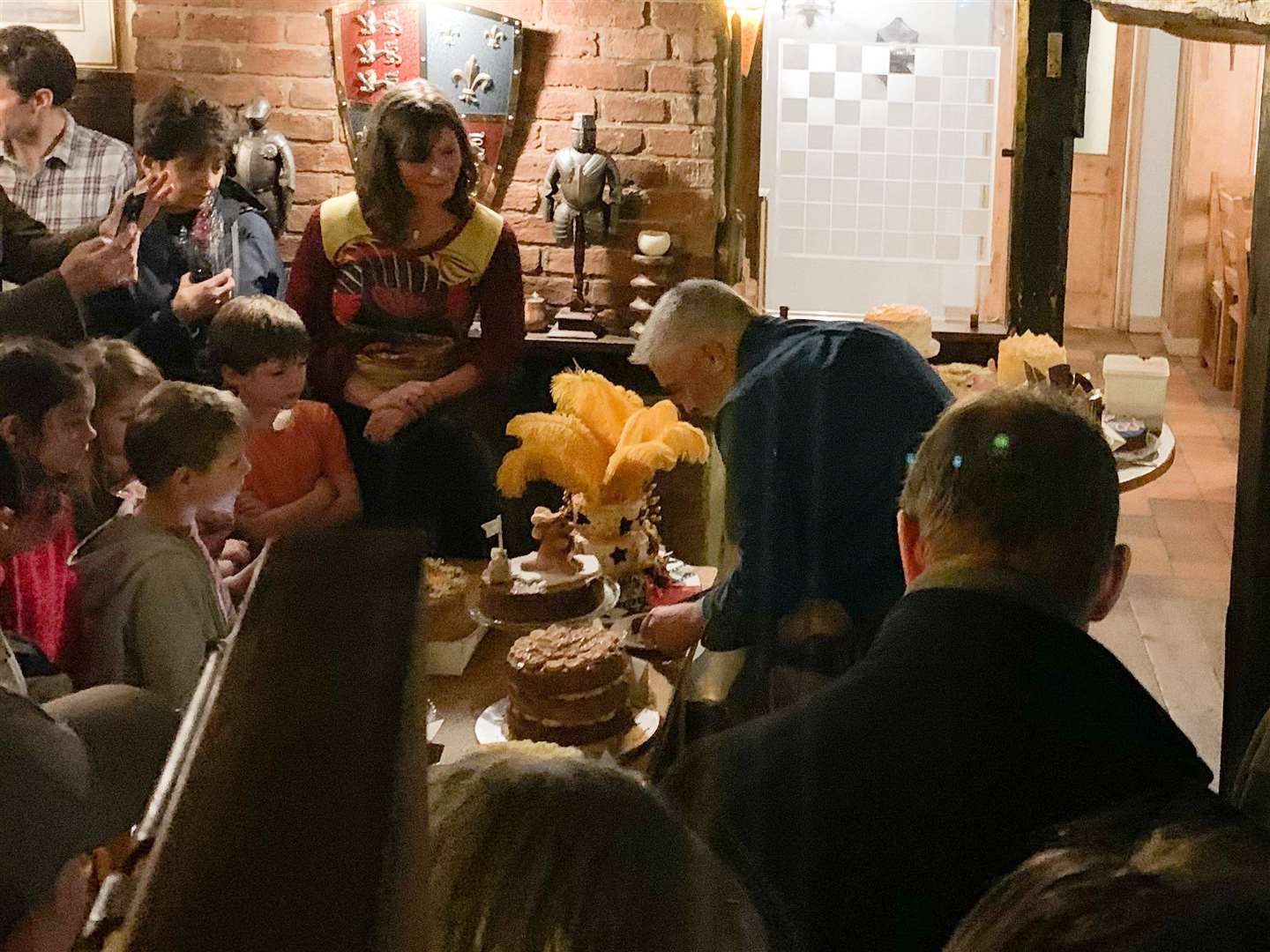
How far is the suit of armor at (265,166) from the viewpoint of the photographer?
3859mm

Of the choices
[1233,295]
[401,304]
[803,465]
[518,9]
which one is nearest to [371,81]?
[518,9]

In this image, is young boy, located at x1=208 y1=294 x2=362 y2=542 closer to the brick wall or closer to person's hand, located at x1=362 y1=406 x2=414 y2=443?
person's hand, located at x1=362 y1=406 x2=414 y2=443

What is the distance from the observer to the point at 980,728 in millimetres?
997

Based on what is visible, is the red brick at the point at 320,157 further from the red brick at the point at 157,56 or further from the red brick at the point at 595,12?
the red brick at the point at 595,12

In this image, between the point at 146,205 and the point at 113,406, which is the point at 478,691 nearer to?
the point at 113,406

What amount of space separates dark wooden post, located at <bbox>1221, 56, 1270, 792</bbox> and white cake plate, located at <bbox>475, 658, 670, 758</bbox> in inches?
34.5

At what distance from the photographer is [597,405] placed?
2455mm

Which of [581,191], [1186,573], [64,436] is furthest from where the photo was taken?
[1186,573]

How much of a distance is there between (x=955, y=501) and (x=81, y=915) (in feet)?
2.56

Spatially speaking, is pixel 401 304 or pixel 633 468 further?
pixel 401 304

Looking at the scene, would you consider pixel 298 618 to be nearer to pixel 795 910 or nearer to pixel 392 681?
pixel 392 681

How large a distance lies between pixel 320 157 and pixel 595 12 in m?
0.90

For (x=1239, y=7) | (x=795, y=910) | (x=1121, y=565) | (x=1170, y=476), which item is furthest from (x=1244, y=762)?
(x=1170, y=476)

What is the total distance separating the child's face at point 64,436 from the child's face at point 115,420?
353mm
